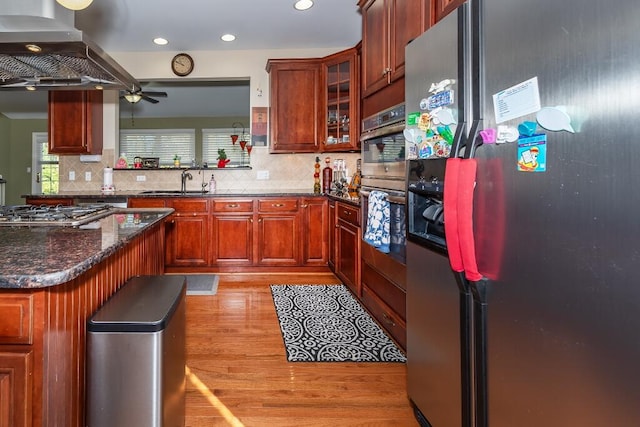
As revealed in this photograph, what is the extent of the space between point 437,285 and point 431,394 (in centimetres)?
42

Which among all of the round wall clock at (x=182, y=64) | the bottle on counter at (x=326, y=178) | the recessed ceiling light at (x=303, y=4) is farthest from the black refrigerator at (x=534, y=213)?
the round wall clock at (x=182, y=64)

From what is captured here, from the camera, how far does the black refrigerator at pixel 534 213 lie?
0.71 metres

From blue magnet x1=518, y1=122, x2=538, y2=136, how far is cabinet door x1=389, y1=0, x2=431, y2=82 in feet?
3.84

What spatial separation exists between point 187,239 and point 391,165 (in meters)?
2.72

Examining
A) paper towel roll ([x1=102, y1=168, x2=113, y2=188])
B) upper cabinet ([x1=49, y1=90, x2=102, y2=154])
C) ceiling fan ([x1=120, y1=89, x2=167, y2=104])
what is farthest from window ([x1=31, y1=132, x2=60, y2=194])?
paper towel roll ([x1=102, y1=168, x2=113, y2=188])

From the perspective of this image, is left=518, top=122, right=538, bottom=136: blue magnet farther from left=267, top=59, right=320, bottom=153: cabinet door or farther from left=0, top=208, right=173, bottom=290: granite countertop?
left=267, top=59, right=320, bottom=153: cabinet door

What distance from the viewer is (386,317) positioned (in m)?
2.41

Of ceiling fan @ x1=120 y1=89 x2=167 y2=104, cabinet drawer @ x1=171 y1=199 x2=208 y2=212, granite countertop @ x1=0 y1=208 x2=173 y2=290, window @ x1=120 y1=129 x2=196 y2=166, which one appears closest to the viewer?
granite countertop @ x1=0 y1=208 x2=173 y2=290

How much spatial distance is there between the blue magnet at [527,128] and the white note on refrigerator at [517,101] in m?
0.03

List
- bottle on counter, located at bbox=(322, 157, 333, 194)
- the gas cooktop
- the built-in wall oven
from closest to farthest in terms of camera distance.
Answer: the gas cooktop
the built-in wall oven
bottle on counter, located at bbox=(322, 157, 333, 194)

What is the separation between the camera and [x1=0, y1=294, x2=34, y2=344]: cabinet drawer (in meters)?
0.91

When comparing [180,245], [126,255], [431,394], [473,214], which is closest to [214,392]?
[126,255]

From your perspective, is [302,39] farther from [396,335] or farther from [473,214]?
[473,214]

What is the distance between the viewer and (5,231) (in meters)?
1.46
